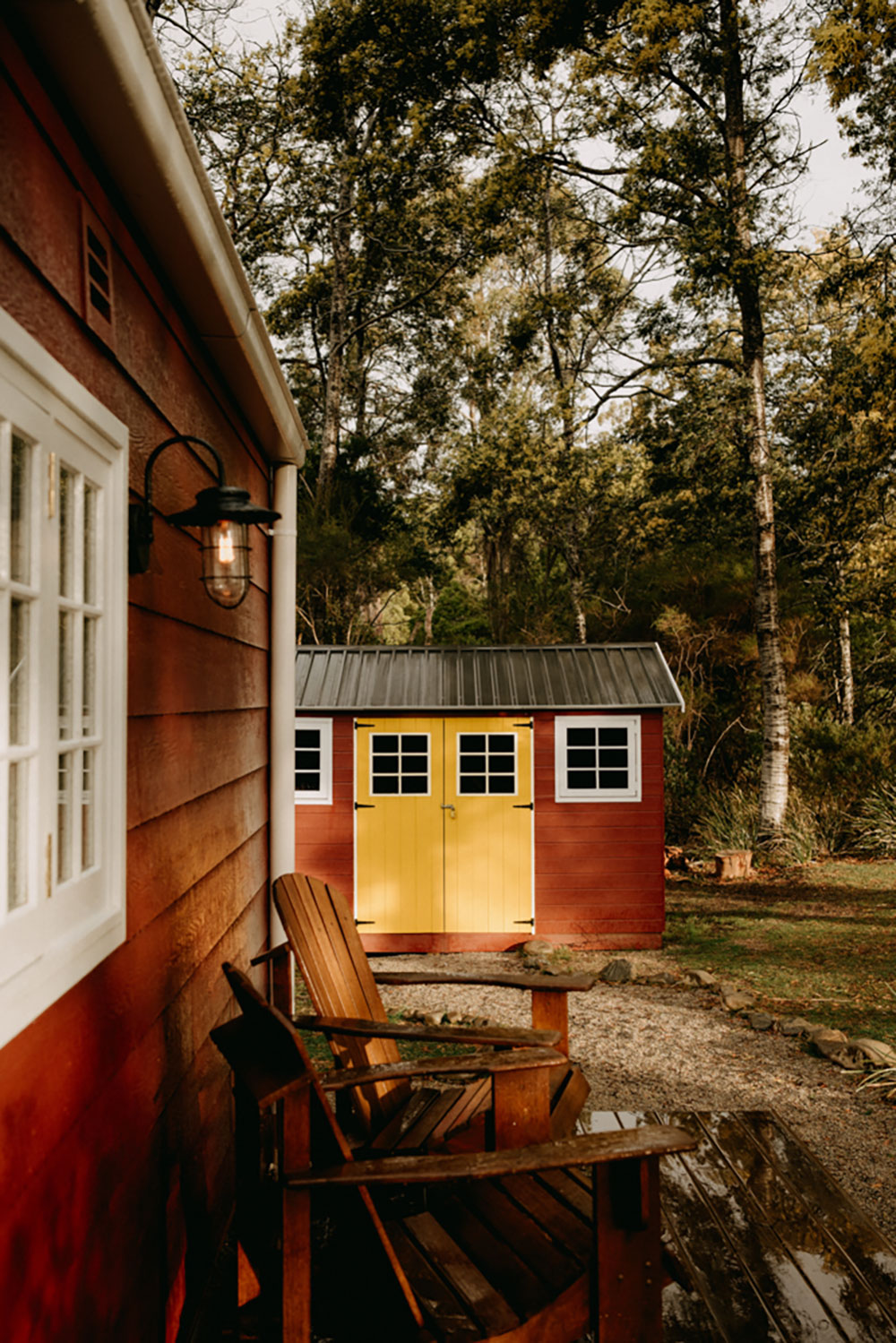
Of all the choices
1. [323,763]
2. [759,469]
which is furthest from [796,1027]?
[759,469]

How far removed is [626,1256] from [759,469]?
36.8ft

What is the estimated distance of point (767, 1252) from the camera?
8.07ft

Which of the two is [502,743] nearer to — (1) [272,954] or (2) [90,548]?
(1) [272,954]

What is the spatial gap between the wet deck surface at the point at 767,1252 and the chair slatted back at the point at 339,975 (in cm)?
90

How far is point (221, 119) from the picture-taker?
14.8m

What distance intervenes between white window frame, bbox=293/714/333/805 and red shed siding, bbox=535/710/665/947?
1.78 m

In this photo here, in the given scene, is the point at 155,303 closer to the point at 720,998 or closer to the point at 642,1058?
the point at 642,1058

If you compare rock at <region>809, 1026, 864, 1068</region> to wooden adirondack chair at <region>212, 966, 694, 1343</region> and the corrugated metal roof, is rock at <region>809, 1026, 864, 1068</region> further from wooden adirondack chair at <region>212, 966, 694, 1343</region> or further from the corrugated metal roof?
wooden adirondack chair at <region>212, 966, 694, 1343</region>

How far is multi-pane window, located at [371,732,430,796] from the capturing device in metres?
7.82

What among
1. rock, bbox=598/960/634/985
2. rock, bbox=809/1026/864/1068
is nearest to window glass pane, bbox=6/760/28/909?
rock, bbox=809/1026/864/1068

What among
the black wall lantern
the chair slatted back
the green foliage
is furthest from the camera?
the green foliage

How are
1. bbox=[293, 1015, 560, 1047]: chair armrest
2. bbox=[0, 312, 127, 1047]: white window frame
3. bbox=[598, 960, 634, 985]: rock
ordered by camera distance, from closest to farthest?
bbox=[0, 312, 127, 1047]: white window frame → bbox=[293, 1015, 560, 1047]: chair armrest → bbox=[598, 960, 634, 985]: rock

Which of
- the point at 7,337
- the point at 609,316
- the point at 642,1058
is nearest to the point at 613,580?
the point at 609,316

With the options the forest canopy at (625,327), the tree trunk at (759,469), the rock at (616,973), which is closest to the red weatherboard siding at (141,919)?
the rock at (616,973)
